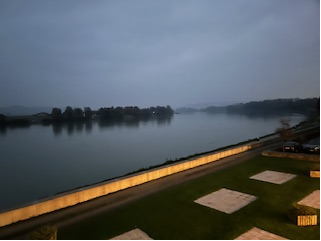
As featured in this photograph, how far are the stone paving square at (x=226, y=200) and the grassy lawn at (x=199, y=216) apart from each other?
0.22 m

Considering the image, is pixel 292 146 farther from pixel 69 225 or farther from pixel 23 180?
pixel 23 180

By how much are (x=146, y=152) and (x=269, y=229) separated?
→ 74.6 ft

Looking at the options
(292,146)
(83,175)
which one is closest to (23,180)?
(83,175)

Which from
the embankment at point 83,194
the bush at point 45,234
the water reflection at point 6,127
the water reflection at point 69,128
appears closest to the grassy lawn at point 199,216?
the bush at point 45,234

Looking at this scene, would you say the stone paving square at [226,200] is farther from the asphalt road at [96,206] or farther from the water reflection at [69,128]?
the water reflection at [69,128]

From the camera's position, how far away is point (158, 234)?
6.25 metres

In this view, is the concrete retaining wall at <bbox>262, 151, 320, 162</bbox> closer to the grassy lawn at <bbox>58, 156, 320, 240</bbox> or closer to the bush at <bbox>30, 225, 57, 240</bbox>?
the grassy lawn at <bbox>58, 156, 320, 240</bbox>

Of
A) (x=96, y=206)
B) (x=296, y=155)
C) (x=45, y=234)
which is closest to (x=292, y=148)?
(x=296, y=155)

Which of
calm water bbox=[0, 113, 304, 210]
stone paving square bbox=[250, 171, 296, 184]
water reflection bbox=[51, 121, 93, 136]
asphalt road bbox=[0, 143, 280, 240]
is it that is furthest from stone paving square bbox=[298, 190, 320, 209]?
water reflection bbox=[51, 121, 93, 136]

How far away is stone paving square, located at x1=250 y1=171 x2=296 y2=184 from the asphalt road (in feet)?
6.67

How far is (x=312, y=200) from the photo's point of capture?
26.0 feet

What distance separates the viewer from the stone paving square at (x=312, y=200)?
24.9 ft

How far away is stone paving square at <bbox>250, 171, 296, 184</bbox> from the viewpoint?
32.8 feet

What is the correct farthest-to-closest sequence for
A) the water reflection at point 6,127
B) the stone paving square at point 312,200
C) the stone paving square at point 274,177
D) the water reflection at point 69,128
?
the water reflection at point 69,128 < the water reflection at point 6,127 < the stone paving square at point 274,177 < the stone paving square at point 312,200
